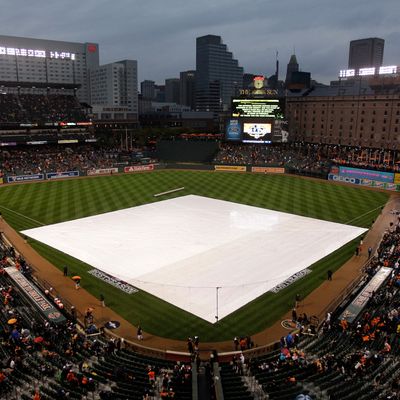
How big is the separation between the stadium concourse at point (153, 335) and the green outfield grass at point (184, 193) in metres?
0.59

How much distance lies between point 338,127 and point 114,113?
377 feet

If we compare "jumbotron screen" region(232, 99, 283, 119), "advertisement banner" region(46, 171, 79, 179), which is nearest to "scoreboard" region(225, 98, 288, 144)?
"jumbotron screen" region(232, 99, 283, 119)

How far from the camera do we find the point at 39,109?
89.6m

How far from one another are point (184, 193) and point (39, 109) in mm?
50513

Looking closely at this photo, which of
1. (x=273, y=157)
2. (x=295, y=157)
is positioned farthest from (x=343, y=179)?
(x=273, y=157)

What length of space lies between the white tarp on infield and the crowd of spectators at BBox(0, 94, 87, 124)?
166 ft

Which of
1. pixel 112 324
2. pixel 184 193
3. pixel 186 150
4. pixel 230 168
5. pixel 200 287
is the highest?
pixel 186 150

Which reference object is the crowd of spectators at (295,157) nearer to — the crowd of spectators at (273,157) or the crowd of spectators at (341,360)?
the crowd of spectators at (273,157)

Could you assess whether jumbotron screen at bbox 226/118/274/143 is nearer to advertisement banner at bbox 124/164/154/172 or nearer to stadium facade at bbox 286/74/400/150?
advertisement banner at bbox 124/164/154/172

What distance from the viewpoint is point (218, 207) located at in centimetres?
5056

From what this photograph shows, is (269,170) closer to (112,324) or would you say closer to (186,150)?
(186,150)

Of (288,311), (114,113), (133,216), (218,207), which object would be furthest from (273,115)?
(114,113)

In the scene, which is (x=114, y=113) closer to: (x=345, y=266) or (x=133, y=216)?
(x=133, y=216)

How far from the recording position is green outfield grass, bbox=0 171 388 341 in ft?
77.5
